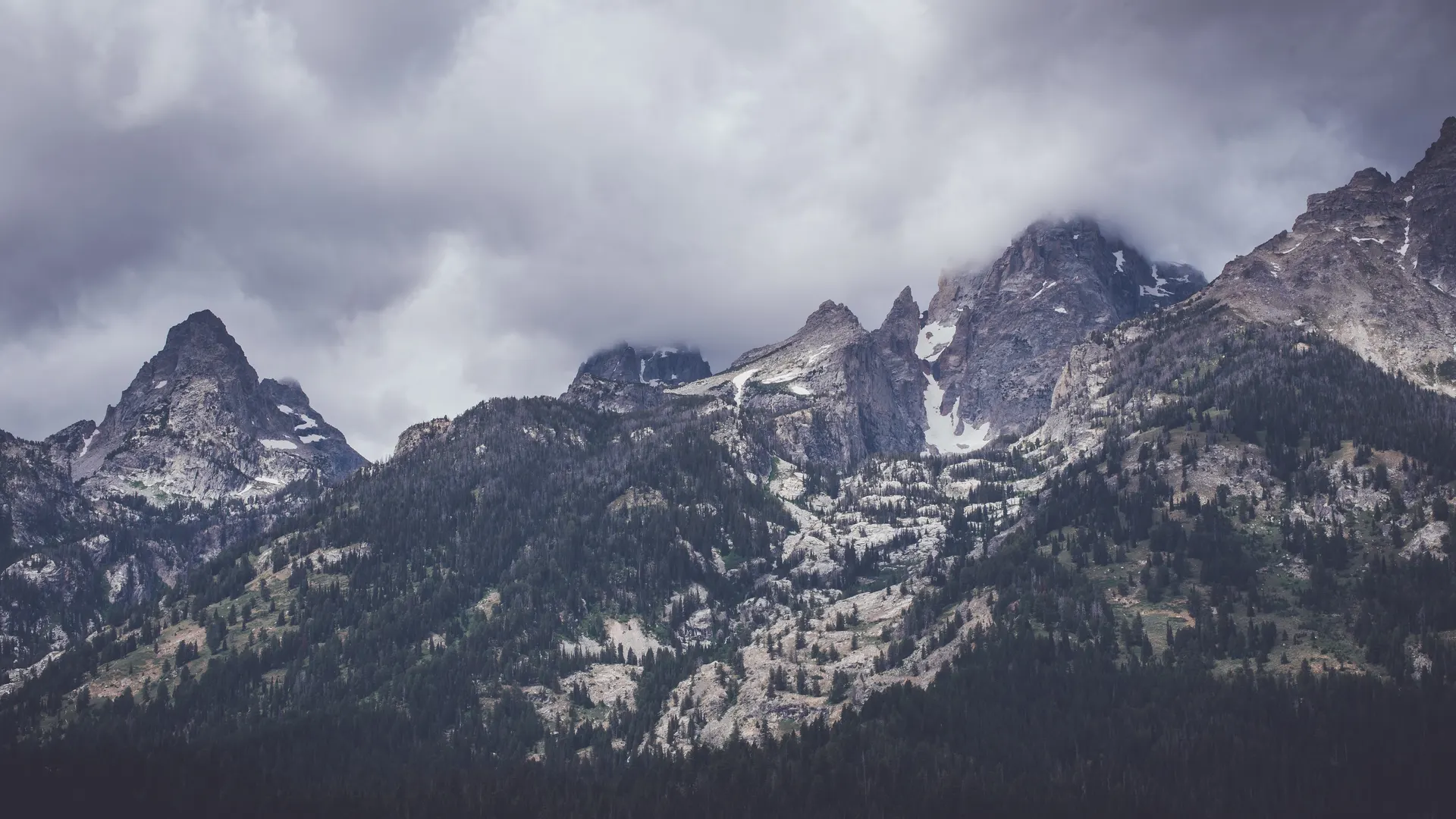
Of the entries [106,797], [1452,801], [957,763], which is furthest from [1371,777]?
[106,797]

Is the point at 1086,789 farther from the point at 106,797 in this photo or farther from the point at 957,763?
the point at 106,797

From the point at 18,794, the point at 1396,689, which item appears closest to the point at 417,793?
the point at 18,794

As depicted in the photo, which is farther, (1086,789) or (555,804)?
(555,804)

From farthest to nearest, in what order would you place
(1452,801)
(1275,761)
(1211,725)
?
(1211,725) < (1275,761) < (1452,801)

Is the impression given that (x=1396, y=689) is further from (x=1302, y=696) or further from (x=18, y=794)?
(x=18, y=794)

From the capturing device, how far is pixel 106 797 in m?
199

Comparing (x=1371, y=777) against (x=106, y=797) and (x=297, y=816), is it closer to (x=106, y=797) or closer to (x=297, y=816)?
(x=297, y=816)

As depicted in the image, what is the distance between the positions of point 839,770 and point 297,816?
87087mm

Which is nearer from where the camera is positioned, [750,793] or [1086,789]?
[1086,789]

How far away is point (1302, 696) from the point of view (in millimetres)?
197750

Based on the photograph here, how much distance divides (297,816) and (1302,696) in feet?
538

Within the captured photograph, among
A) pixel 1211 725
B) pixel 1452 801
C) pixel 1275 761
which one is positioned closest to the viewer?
pixel 1452 801

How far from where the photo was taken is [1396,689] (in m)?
196

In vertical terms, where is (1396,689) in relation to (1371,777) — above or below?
above
